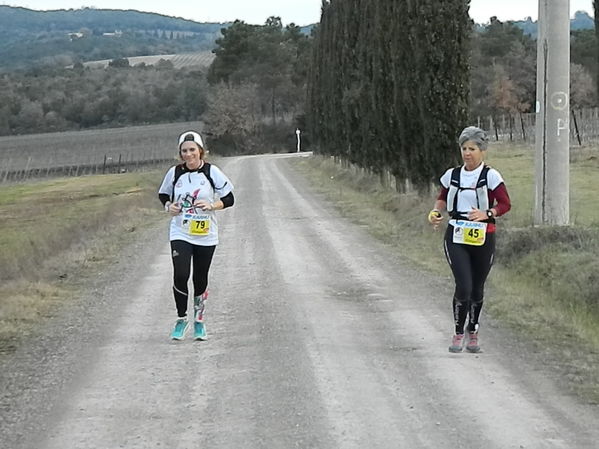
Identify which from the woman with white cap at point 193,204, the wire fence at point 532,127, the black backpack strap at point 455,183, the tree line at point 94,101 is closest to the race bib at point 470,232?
the black backpack strap at point 455,183

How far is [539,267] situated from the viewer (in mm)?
12594

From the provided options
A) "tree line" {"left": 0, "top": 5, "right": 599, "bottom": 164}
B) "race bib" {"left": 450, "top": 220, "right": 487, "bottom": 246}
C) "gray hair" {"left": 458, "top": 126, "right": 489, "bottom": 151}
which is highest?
"tree line" {"left": 0, "top": 5, "right": 599, "bottom": 164}

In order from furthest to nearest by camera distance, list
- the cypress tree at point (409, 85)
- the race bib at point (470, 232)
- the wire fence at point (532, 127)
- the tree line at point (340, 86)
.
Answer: the wire fence at point (532, 127) < the tree line at point (340, 86) < the cypress tree at point (409, 85) < the race bib at point (470, 232)

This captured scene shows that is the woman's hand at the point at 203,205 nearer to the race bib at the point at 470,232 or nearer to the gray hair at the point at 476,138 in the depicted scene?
the race bib at the point at 470,232

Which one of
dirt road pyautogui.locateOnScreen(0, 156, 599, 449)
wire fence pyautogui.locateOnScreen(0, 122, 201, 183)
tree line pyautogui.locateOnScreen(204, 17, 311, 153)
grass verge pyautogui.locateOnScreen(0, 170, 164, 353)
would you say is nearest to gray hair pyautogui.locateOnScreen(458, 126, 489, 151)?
dirt road pyautogui.locateOnScreen(0, 156, 599, 449)

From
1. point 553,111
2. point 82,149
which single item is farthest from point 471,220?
point 82,149

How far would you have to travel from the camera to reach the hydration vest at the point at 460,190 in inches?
320

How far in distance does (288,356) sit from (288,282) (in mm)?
4280

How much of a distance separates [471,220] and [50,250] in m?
12.4

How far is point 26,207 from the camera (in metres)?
41.4

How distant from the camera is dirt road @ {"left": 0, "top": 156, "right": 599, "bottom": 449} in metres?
5.98

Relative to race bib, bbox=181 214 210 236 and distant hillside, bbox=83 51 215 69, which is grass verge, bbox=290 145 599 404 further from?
distant hillside, bbox=83 51 215 69

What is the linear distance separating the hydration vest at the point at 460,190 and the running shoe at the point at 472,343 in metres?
0.97

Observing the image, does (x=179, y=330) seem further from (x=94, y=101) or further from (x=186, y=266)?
(x=94, y=101)
